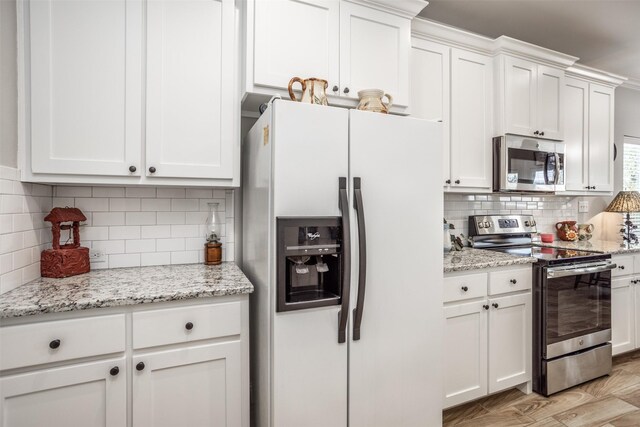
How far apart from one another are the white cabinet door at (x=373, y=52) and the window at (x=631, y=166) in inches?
138

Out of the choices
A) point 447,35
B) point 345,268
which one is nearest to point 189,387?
point 345,268

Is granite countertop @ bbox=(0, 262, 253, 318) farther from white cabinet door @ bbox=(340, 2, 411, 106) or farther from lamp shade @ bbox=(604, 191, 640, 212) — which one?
lamp shade @ bbox=(604, 191, 640, 212)

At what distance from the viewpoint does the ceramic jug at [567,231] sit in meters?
3.40

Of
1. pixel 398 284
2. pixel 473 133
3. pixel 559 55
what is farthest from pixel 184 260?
pixel 559 55

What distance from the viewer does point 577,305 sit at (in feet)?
7.84

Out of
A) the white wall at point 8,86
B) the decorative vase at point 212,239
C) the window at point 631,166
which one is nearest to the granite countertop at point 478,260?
the decorative vase at point 212,239

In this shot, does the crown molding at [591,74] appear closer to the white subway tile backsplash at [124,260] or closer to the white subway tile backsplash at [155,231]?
the white subway tile backsplash at [155,231]

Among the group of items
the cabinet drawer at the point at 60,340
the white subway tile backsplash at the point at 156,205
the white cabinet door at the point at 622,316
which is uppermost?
the white subway tile backsplash at the point at 156,205

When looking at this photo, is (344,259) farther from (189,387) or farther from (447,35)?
(447,35)

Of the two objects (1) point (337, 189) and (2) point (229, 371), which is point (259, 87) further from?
(2) point (229, 371)

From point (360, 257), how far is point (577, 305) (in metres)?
1.85

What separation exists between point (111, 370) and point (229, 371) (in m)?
0.46

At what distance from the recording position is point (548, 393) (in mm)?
2285

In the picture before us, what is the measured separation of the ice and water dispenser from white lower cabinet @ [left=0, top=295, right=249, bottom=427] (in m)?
0.24
